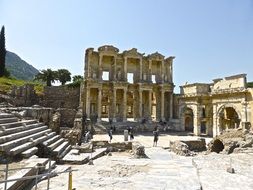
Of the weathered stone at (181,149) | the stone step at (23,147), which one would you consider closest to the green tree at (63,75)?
the weathered stone at (181,149)

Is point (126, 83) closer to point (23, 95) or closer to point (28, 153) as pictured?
point (23, 95)

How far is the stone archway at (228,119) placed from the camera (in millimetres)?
32281

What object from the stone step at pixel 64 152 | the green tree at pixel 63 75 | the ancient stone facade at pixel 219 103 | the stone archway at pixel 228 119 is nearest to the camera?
the stone step at pixel 64 152

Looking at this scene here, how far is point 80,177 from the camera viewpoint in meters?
10.6

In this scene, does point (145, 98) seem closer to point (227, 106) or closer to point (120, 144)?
point (227, 106)

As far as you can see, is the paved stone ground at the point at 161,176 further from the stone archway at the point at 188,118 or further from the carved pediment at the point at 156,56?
the carved pediment at the point at 156,56

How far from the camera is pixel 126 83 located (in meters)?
37.8

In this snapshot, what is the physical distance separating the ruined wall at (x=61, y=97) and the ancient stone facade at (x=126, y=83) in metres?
2.94

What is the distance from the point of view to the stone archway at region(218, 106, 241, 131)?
106 ft

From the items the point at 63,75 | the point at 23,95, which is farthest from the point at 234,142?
the point at 63,75

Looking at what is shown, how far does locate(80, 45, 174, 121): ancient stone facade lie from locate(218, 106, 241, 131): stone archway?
9581 millimetres

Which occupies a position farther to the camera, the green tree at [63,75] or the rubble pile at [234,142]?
the green tree at [63,75]

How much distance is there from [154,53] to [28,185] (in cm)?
3457

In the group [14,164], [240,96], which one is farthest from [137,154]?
[240,96]
